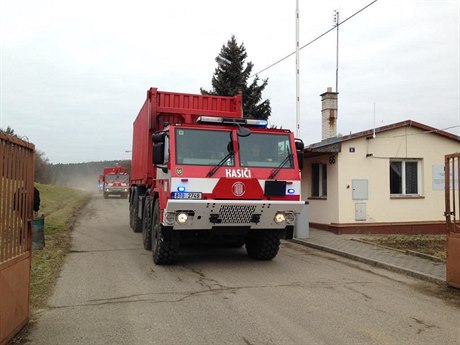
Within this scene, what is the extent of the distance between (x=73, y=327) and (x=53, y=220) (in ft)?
44.4

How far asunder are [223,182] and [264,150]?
1.18 metres

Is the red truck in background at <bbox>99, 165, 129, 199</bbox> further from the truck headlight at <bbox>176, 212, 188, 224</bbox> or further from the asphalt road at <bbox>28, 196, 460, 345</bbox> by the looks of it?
the truck headlight at <bbox>176, 212, 188, 224</bbox>

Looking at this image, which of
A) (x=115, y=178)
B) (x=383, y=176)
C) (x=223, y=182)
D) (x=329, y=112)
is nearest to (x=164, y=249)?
(x=223, y=182)

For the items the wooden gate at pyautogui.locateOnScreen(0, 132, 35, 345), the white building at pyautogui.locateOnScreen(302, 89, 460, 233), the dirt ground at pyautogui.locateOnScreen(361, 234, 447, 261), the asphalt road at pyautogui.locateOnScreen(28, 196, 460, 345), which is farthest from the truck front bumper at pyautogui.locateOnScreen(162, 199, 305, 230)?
the white building at pyautogui.locateOnScreen(302, 89, 460, 233)

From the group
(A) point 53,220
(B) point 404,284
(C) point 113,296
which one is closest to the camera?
(C) point 113,296

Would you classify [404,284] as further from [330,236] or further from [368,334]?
[330,236]

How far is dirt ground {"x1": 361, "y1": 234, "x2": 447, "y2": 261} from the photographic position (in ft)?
36.6

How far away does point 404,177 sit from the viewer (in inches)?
609

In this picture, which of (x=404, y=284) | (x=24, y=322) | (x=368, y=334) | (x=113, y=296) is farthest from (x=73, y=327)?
(x=404, y=284)

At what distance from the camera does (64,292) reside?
6973mm

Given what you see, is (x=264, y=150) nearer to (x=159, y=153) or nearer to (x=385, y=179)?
(x=159, y=153)

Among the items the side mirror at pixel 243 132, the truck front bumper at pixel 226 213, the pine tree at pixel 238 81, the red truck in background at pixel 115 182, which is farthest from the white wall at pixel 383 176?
the red truck in background at pixel 115 182

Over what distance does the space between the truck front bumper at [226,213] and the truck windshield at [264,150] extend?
A: 30.2 inches

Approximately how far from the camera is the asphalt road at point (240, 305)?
16.6ft
